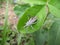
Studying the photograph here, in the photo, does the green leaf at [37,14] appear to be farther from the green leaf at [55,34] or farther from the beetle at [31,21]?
the green leaf at [55,34]

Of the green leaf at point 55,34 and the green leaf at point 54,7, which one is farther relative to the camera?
the green leaf at point 55,34

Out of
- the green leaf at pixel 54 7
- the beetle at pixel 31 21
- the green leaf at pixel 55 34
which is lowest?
the green leaf at pixel 55 34

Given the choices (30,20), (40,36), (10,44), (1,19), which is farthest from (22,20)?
(1,19)

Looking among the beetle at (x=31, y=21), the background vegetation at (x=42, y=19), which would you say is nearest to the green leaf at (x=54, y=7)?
the background vegetation at (x=42, y=19)

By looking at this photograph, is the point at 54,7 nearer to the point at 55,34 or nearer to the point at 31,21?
the point at 31,21

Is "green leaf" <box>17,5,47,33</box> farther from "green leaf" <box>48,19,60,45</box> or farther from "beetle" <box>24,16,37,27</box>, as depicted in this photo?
"green leaf" <box>48,19,60,45</box>

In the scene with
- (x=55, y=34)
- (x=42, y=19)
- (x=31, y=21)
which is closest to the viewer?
(x=42, y=19)

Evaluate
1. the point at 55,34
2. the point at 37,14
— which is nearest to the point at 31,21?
the point at 37,14

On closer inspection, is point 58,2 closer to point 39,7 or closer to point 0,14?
point 39,7
